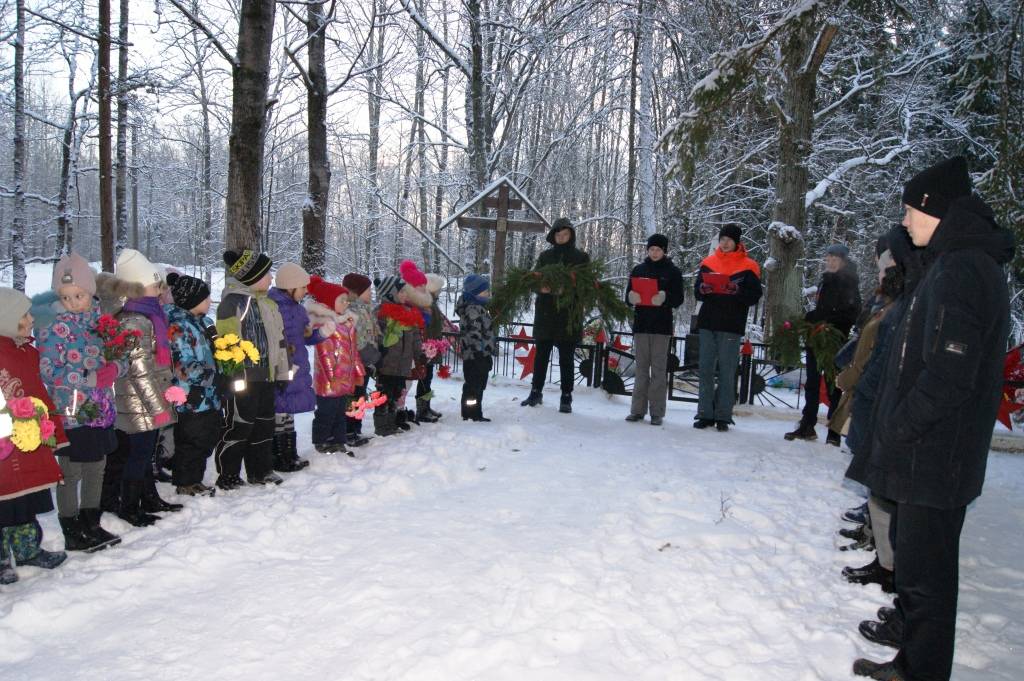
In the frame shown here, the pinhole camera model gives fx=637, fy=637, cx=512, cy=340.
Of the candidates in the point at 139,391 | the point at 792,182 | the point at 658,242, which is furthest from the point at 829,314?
the point at 139,391

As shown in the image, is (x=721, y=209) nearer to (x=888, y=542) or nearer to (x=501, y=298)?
(x=501, y=298)

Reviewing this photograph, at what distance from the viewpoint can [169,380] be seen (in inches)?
168

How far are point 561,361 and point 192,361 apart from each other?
185 inches

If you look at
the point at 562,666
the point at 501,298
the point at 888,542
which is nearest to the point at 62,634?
the point at 562,666

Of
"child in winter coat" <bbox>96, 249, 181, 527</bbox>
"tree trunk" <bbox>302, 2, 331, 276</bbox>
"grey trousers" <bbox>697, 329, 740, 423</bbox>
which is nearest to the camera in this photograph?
"child in winter coat" <bbox>96, 249, 181, 527</bbox>

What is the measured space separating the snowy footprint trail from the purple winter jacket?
1.90 ft

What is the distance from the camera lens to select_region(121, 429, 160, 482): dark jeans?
4.07 m

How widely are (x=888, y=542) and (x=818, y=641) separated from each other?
77 centimetres

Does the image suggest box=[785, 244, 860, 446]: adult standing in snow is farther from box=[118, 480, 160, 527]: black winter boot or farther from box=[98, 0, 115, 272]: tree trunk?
box=[98, 0, 115, 272]: tree trunk

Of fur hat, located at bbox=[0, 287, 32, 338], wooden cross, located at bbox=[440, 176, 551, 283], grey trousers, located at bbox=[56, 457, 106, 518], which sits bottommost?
grey trousers, located at bbox=[56, 457, 106, 518]

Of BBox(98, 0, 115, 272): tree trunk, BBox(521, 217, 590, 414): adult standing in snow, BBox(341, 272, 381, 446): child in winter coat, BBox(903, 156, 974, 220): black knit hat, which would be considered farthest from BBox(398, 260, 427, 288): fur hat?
BBox(98, 0, 115, 272): tree trunk

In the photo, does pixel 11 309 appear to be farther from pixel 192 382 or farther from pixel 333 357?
pixel 333 357

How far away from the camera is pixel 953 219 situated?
2566 mm

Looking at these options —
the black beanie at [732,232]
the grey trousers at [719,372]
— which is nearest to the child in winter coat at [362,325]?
the grey trousers at [719,372]
